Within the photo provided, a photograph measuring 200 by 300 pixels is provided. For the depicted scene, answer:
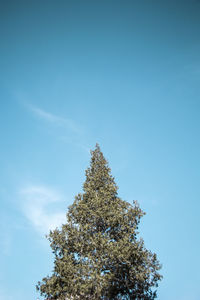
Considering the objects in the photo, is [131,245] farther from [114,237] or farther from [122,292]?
[122,292]

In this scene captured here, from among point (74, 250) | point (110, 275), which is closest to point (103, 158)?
point (74, 250)

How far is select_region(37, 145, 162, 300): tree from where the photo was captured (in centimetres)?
1505

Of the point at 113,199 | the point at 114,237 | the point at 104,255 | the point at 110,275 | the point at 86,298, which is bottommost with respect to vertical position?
the point at 86,298

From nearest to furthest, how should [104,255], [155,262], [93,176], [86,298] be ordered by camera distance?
1. [86,298]
2. [104,255]
3. [155,262]
4. [93,176]

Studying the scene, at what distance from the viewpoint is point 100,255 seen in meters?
16.0

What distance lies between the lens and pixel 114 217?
1794 centimetres

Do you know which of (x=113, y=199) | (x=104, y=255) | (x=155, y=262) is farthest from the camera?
(x=113, y=199)

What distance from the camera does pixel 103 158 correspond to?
24641 mm

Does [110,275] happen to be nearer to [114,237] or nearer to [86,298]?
[86,298]

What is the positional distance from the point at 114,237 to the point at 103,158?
8837 millimetres

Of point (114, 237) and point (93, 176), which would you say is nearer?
point (114, 237)

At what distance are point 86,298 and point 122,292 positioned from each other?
286 centimetres

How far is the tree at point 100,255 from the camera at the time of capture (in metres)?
15.0

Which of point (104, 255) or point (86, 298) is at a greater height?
point (104, 255)
